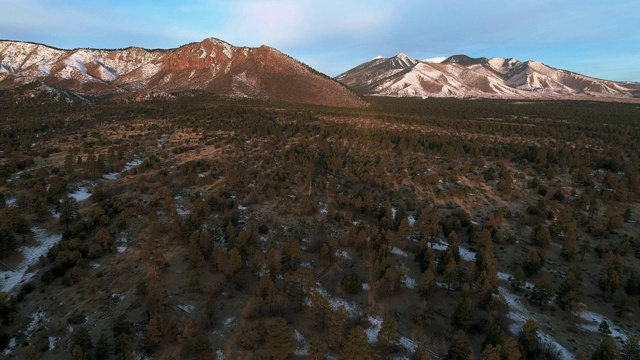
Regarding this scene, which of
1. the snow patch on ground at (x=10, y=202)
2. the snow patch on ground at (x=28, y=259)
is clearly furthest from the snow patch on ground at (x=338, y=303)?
the snow patch on ground at (x=10, y=202)

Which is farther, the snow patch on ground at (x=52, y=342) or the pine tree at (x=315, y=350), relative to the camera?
the snow patch on ground at (x=52, y=342)

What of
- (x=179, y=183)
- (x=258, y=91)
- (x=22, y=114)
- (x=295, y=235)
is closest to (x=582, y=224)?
(x=295, y=235)

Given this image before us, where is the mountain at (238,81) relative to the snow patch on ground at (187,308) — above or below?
above

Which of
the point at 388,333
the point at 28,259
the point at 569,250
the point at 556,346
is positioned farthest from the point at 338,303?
the point at 28,259

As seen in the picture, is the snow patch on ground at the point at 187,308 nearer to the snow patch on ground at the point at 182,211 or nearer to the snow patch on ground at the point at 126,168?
the snow patch on ground at the point at 182,211

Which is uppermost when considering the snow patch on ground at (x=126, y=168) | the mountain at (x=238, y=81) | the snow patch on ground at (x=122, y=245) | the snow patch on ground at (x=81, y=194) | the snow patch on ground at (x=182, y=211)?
the mountain at (x=238, y=81)

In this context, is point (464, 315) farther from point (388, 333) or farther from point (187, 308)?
point (187, 308)
